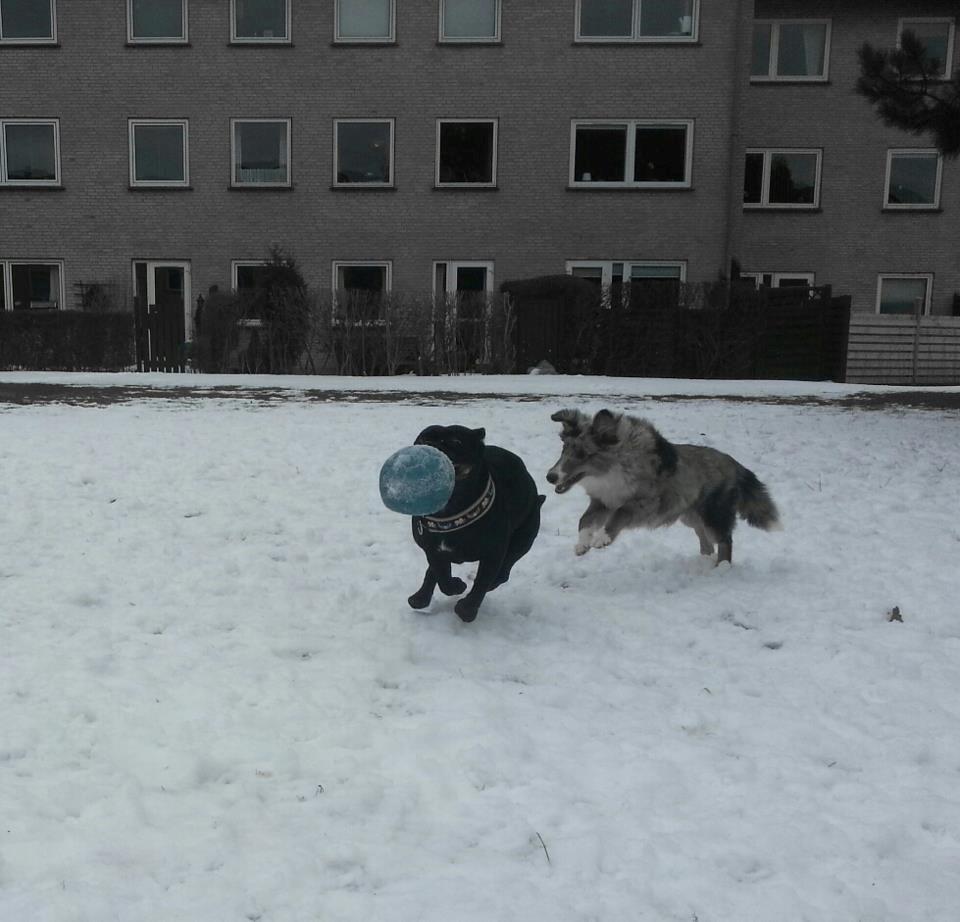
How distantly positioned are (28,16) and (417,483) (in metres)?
22.7

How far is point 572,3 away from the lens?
20.6 meters

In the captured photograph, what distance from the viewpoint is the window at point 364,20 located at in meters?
21.0

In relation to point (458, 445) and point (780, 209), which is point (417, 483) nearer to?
point (458, 445)

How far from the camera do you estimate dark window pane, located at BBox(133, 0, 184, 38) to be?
21219mm

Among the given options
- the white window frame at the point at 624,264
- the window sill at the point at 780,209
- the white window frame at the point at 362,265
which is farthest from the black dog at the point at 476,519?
the window sill at the point at 780,209

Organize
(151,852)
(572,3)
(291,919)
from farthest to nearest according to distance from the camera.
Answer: (572,3) → (151,852) → (291,919)

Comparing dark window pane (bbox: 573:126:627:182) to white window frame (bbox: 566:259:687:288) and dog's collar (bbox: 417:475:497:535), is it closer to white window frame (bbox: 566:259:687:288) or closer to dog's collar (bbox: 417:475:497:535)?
white window frame (bbox: 566:259:687:288)

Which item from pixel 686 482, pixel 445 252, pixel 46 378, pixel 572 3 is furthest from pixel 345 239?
pixel 686 482

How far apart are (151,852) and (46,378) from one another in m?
13.4

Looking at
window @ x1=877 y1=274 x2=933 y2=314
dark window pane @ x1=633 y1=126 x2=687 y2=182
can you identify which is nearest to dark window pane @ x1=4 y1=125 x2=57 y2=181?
dark window pane @ x1=633 y1=126 x2=687 y2=182

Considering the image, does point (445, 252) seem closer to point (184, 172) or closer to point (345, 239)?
point (345, 239)

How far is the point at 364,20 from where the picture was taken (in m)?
21.0

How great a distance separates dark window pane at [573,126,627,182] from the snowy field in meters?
16.1

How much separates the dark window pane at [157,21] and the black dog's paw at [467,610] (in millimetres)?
20961
